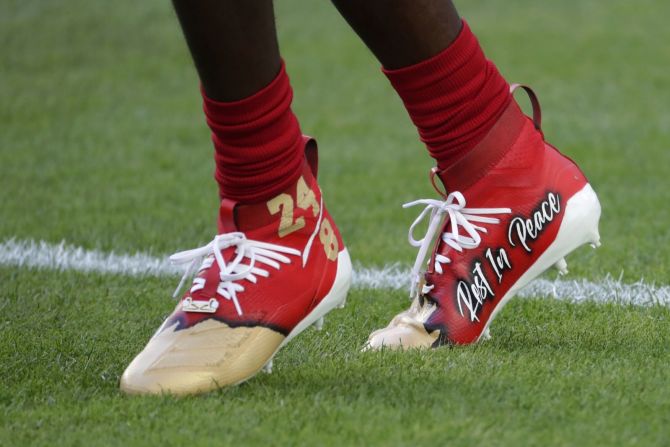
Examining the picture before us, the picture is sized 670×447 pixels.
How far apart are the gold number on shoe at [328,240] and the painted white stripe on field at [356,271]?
713 mm

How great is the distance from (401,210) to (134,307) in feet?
4.65

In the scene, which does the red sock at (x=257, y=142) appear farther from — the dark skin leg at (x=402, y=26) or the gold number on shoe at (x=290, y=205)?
the dark skin leg at (x=402, y=26)

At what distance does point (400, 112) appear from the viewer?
219 inches

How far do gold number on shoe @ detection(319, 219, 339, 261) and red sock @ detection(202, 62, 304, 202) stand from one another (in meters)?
0.11

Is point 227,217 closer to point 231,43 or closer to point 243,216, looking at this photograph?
point 243,216

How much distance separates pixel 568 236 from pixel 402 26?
0.50m

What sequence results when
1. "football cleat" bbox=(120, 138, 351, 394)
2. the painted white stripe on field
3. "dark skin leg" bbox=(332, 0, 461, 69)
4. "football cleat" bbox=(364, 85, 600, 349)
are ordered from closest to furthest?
"football cleat" bbox=(120, 138, 351, 394) → "dark skin leg" bbox=(332, 0, 461, 69) → "football cleat" bbox=(364, 85, 600, 349) → the painted white stripe on field

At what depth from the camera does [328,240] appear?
1.92 metres

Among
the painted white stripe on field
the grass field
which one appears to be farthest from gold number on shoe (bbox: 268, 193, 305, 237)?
the painted white stripe on field

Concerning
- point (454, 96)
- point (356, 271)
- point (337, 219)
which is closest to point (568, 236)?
point (454, 96)

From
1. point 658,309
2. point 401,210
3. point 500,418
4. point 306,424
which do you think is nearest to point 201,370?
point 306,424

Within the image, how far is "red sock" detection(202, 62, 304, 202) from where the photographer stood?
177 cm

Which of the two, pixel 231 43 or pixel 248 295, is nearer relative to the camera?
pixel 231 43

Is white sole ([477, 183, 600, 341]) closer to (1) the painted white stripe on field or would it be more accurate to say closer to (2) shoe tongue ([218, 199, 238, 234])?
(1) the painted white stripe on field
